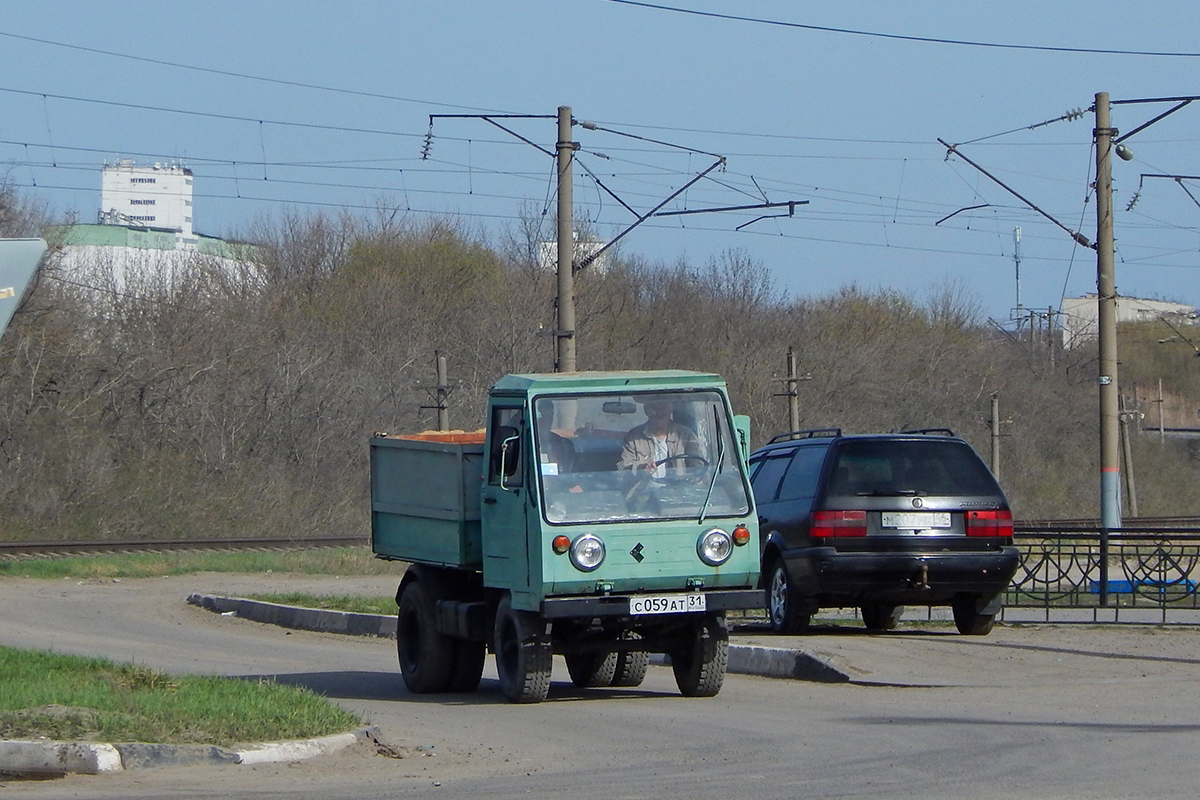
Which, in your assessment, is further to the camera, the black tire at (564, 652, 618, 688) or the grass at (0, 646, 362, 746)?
the black tire at (564, 652, 618, 688)

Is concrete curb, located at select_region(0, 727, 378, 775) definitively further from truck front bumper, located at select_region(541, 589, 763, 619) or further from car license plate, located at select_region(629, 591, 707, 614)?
car license plate, located at select_region(629, 591, 707, 614)

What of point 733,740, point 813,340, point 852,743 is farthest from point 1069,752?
point 813,340

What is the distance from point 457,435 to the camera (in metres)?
12.4

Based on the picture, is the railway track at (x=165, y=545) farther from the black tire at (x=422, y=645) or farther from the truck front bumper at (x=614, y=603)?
the truck front bumper at (x=614, y=603)

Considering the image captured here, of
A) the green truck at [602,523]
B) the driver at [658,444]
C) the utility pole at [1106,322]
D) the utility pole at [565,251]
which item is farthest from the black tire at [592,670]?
the utility pole at [1106,322]

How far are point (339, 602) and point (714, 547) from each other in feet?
31.1

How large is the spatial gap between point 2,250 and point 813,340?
5826 cm

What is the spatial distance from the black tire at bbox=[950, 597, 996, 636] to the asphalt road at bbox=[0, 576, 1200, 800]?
5.8 inches

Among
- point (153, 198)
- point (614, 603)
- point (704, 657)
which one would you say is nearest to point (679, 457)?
point (614, 603)

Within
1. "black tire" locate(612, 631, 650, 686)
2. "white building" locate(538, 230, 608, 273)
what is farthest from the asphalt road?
"white building" locate(538, 230, 608, 273)

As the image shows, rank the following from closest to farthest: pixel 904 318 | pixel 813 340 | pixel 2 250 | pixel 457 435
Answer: pixel 2 250 → pixel 457 435 → pixel 813 340 → pixel 904 318

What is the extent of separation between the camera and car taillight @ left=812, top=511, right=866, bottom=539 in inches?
520

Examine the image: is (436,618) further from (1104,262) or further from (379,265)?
(379,265)

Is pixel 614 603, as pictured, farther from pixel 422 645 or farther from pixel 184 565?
pixel 184 565
